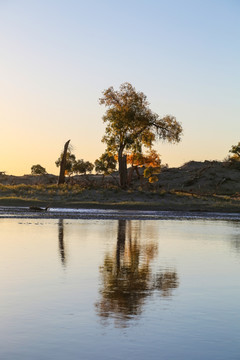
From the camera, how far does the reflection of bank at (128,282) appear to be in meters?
10.6

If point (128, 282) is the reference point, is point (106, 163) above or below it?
above

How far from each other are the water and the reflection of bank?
2 centimetres

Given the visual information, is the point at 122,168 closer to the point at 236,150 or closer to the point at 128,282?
the point at 236,150

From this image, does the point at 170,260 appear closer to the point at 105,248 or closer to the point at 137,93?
the point at 105,248

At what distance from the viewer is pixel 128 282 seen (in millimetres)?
13547

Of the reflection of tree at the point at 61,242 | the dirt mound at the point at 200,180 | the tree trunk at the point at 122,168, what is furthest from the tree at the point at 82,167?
the reflection of tree at the point at 61,242

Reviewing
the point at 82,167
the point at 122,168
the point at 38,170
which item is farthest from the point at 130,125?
the point at 38,170

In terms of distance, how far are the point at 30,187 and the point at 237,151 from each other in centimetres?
3824

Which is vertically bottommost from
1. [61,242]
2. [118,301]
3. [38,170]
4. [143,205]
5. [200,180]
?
[118,301]

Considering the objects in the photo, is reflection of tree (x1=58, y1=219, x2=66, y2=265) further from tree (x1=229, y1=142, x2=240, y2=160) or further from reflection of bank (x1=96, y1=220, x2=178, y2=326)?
tree (x1=229, y1=142, x2=240, y2=160)

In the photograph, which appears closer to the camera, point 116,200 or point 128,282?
point 128,282

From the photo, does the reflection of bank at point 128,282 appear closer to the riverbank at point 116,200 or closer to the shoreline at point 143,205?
the shoreline at point 143,205

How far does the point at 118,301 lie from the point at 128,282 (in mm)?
2298

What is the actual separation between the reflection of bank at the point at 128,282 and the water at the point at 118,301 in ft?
0.06
